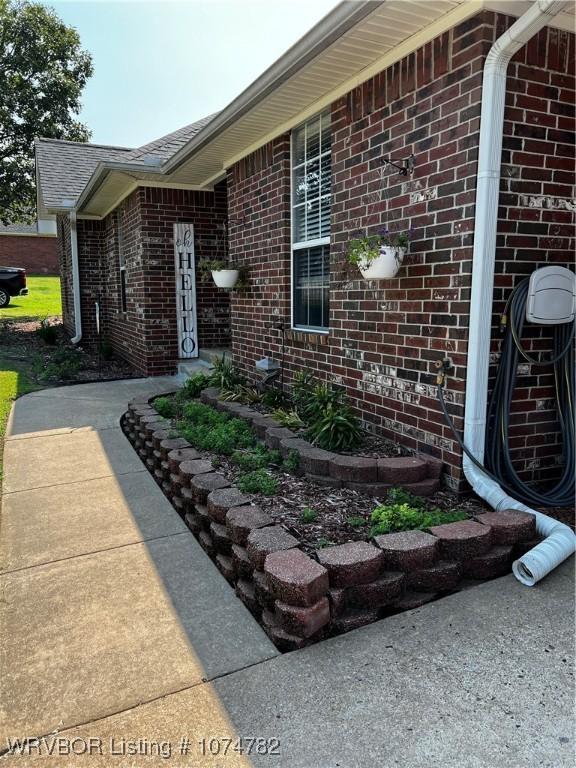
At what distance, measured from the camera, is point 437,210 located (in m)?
3.34

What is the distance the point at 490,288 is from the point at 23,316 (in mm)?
17425

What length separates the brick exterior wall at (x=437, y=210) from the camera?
3.11 meters

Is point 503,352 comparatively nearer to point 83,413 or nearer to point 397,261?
point 397,261

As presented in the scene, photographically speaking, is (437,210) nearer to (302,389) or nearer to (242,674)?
(302,389)

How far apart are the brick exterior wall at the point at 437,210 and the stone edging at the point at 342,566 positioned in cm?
70

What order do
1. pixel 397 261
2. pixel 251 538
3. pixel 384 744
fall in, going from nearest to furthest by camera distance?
pixel 384 744
pixel 251 538
pixel 397 261

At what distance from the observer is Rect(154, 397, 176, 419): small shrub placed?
556 cm

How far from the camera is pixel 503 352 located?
127 inches

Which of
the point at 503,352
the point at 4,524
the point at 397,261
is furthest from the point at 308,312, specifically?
the point at 4,524

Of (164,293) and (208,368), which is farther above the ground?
(164,293)

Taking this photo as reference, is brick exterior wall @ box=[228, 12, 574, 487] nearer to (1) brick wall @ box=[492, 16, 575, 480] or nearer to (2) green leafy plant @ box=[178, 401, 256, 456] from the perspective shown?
(1) brick wall @ box=[492, 16, 575, 480]

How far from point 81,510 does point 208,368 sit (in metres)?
4.07

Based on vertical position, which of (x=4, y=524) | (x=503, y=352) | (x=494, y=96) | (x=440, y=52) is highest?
(x=440, y=52)

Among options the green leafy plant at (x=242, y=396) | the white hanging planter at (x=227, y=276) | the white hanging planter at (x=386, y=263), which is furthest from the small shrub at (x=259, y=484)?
the white hanging planter at (x=227, y=276)
